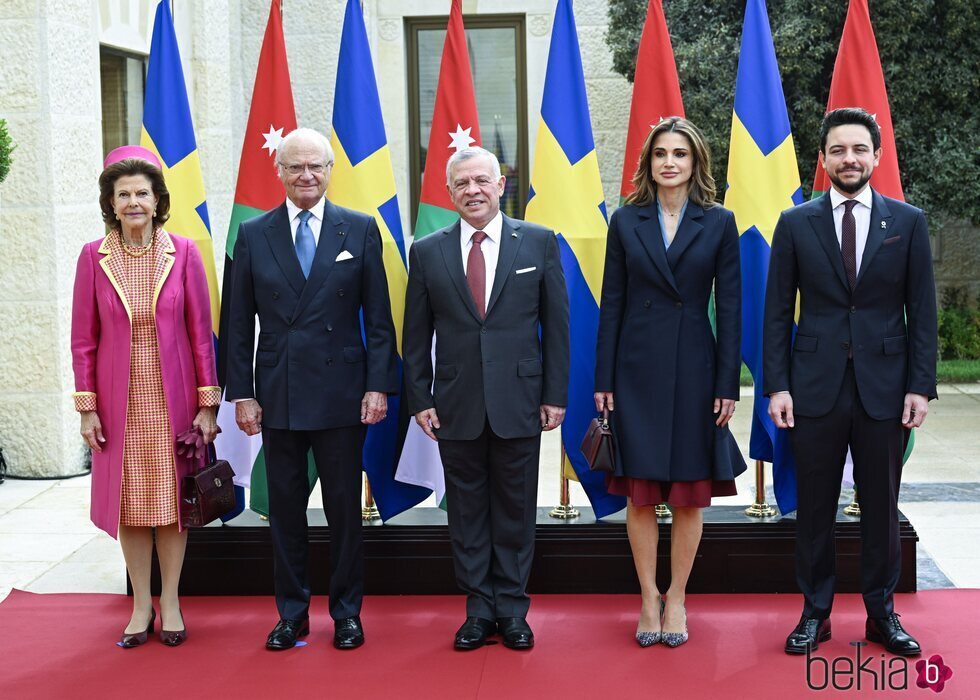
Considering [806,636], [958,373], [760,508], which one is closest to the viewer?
[806,636]

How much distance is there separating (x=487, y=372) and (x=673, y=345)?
637 millimetres

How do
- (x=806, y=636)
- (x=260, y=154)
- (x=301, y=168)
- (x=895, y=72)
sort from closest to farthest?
(x=806, y=636) < (x=301, y=168) < (x=260, y=154) < (x=895, y=72)

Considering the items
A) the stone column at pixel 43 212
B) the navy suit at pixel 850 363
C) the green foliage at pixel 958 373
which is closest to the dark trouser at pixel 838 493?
the navy suit at pixel 850 363

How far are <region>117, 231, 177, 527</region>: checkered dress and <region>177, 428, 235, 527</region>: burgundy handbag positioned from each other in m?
0.05

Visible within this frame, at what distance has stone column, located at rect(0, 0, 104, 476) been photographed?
7129 mm

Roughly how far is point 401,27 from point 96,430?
7.45m

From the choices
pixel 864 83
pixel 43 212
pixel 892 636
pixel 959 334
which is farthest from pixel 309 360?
pixel 959 334

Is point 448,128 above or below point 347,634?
above

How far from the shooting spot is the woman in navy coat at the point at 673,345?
4.21m

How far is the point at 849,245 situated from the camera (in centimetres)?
407

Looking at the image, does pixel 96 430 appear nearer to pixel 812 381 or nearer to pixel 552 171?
pixel 552 171

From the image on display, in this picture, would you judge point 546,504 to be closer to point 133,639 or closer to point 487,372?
point 487,372

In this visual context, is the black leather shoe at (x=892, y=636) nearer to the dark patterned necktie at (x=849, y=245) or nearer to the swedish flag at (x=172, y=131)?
the dark patterned necktie at (x=849, y=245)

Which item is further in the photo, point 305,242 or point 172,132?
point 172,132
